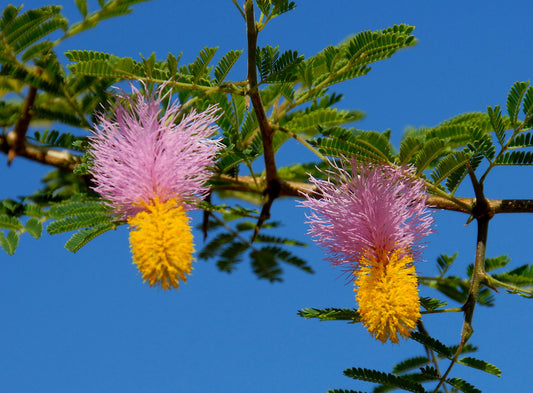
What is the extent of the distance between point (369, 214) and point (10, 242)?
1.90 meters

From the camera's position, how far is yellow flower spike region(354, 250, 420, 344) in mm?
2137

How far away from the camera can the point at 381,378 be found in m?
2.39

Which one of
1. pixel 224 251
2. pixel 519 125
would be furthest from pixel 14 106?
pixel 519 125

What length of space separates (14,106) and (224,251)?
1.57 metres

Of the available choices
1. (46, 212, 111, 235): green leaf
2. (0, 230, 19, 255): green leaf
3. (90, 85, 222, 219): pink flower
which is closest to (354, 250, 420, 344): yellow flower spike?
(90, 85, 222, 219): pink flower

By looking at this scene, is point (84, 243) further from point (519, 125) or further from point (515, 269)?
point (515, 269)

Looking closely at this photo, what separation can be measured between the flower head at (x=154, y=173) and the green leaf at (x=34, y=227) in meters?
1.08

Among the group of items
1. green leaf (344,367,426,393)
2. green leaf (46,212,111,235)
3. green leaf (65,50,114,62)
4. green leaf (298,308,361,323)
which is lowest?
green leaf (344,367,426,393)

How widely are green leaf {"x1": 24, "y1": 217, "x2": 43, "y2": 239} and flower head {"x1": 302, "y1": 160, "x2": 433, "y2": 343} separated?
1517 mm

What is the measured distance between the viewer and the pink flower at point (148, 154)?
82.9 inches

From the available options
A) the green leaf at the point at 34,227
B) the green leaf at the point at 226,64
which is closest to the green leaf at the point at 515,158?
the green leaf at the point at 226,64

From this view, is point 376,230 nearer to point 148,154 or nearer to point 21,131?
point 148,154

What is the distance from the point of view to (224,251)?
12.5 feet

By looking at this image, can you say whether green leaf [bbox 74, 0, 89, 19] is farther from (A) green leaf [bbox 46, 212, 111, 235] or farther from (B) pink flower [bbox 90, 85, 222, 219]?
(A) green leaf [bbox 46, 212, 111, 235]
